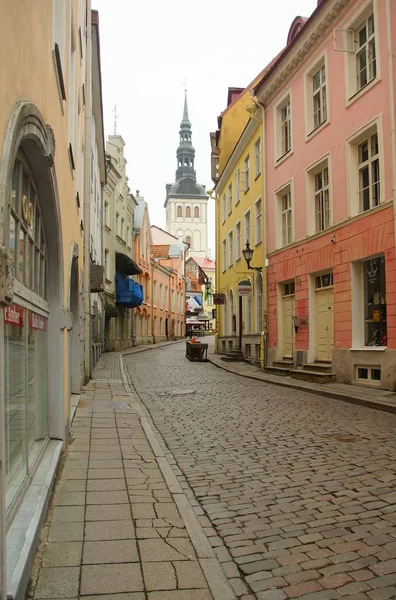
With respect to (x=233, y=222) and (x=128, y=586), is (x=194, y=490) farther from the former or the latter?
(x=233, y=222)

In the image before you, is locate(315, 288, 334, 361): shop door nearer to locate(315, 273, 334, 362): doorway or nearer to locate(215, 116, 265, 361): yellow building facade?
locate(315, 273, 334, 362): doorway

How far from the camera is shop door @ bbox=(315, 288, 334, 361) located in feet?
48.4

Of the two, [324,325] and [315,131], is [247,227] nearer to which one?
[315,131]

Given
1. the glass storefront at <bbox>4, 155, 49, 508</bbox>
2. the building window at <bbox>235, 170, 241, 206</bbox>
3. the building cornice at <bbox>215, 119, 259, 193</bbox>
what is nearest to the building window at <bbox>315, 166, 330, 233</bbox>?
the building cornice at <bbox>215, 119, 259, 193</bbox>

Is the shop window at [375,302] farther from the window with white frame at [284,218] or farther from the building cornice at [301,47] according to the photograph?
the building cornice at [301,47]

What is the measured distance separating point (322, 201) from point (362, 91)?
3299 millimetres

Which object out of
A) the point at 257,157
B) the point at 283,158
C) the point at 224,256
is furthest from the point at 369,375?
the point at 224,256

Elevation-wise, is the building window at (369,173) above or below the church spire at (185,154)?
below

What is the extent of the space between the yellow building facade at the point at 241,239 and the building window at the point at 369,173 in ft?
21.8

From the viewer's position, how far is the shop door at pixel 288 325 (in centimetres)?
1759

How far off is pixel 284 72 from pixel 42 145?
1522cm

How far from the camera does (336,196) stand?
1424 centimetres

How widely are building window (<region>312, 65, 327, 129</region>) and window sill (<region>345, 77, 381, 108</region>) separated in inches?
60.9

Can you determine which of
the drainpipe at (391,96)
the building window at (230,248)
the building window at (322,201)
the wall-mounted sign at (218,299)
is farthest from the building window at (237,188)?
the drainpipe at (391,96)
